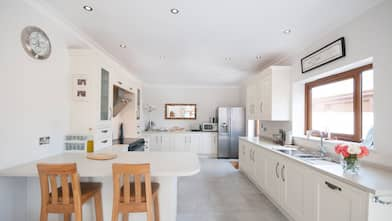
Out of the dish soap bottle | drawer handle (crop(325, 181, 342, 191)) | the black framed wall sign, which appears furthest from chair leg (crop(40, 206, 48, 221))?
the black framed wall sign

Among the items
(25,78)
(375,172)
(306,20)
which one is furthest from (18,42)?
(375,172)

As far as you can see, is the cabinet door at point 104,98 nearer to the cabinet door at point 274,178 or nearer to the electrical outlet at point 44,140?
the electrical outlet at point 44,140

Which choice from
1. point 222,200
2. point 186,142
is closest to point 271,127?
point 222,200

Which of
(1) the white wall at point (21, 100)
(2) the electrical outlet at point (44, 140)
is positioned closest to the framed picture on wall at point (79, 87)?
(1) the white wall at point (21, 100)

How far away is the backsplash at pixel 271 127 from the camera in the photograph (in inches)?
133

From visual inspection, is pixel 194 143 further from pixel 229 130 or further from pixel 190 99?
pixel 190 99

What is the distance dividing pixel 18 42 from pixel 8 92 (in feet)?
1.57

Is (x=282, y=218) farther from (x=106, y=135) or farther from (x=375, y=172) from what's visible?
(x=106, y=135)

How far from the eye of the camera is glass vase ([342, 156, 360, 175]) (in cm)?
152

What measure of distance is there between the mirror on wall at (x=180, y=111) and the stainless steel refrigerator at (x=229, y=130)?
3.68 ft

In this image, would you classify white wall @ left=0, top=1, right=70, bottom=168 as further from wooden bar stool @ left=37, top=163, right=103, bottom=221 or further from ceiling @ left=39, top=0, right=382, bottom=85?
wooden bar stool @ left=37, top=163, right=103, bottom=221

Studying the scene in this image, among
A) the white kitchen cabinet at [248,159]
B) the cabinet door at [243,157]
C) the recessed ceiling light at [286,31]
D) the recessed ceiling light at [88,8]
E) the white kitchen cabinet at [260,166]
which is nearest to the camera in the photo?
the recessed ceiling light at [88,8]

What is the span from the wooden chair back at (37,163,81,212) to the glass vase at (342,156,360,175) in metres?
2.22

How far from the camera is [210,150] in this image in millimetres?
6051
